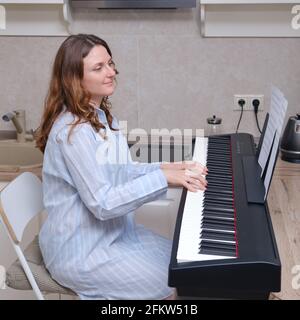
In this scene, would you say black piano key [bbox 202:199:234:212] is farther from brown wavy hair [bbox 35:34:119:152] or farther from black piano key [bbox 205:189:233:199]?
brown wavy hair [bbox 35:34:119:152]

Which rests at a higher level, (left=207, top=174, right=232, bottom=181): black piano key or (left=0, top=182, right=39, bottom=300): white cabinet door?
(left=207, top=174, right=232, bottom=181): black piano key

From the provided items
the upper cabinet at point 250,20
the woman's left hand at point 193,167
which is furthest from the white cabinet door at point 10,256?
the upper cabinet at point 250,20

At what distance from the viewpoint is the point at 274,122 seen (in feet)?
5.19

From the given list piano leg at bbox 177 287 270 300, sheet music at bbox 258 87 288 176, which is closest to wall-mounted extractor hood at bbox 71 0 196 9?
sheet music at bbox 258 87 288 176

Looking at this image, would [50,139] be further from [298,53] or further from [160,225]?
[298,53]

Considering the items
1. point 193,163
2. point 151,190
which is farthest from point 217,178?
point 151,190

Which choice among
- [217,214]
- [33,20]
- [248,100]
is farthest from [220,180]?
[33,20]

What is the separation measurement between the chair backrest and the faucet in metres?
0.71

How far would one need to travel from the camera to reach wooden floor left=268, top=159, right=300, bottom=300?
1230 mm

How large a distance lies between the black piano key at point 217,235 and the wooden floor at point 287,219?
0.13 m

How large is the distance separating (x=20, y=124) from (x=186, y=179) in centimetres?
115

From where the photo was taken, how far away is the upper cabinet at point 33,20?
2.44 metres
